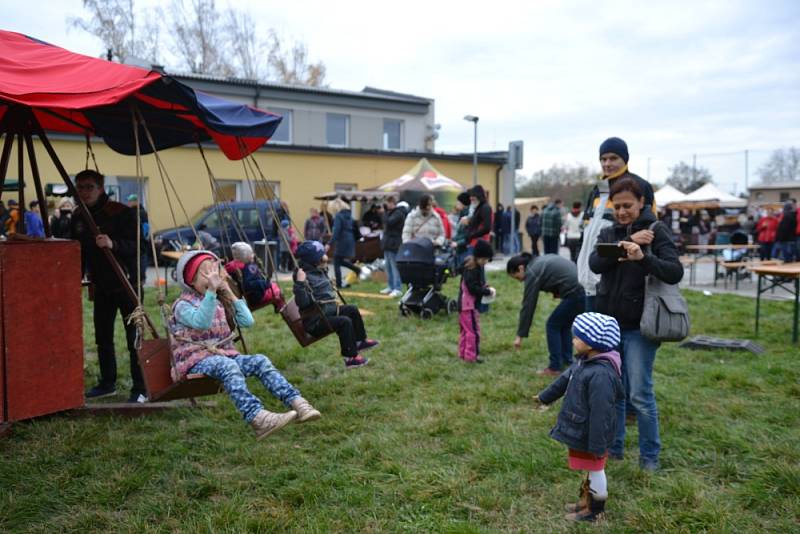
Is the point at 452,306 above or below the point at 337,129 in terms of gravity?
below

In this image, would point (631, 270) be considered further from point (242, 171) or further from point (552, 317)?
point (242, 171)

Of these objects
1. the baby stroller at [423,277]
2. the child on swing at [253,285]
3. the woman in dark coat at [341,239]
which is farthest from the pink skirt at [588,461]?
the woman in dark coat at [341,239]

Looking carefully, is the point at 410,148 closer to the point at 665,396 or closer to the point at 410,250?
the point at 410,250

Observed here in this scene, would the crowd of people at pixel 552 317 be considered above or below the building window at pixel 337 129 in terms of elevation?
below

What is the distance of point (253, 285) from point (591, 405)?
11.1 ft

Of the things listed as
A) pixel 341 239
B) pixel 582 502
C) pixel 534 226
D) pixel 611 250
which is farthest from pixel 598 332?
pixel 534 226

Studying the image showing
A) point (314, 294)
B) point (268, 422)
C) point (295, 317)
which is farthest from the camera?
point (314, 294)

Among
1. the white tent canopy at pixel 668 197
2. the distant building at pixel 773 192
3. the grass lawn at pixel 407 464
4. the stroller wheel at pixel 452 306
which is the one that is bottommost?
the grass lawn at pixel 407 464

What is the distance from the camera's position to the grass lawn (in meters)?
3.29

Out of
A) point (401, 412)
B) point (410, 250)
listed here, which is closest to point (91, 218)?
point (401, 412)

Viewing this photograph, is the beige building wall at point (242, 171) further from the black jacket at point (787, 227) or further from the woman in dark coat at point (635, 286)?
the woman in dark coat at point (635, 286)

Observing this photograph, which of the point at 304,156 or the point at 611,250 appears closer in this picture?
the point at 611,250

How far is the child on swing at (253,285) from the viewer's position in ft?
18.6

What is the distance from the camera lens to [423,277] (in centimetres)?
887
